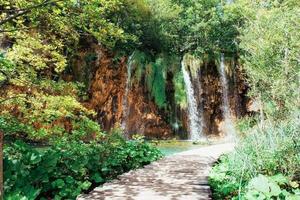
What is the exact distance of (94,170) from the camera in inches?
270

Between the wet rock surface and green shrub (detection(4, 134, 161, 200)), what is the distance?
14.0 inches

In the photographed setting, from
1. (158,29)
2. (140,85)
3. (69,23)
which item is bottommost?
(69,23)

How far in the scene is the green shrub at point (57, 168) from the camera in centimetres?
540

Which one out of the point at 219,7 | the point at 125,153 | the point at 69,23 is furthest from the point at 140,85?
the point at 69,23

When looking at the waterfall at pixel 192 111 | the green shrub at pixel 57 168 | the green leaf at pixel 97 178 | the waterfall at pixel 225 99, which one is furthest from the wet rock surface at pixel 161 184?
the waterfall at pixel 225 99

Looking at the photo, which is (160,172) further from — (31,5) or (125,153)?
(31,5)

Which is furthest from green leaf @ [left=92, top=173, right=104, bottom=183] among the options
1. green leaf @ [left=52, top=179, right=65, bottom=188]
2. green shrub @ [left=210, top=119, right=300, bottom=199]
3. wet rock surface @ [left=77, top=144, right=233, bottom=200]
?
green shrub @ [left=210, top=119, right=300, bottom=199]

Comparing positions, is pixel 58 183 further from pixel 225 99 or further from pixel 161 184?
pixel 225 99

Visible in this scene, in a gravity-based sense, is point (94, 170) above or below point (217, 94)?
below

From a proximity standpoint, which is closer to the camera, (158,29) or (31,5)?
(31,5)

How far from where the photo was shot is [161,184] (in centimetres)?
637

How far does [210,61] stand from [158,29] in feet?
13.7

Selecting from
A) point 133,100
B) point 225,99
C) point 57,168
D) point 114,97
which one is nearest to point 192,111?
point 225,99

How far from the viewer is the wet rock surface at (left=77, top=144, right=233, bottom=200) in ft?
18.0
